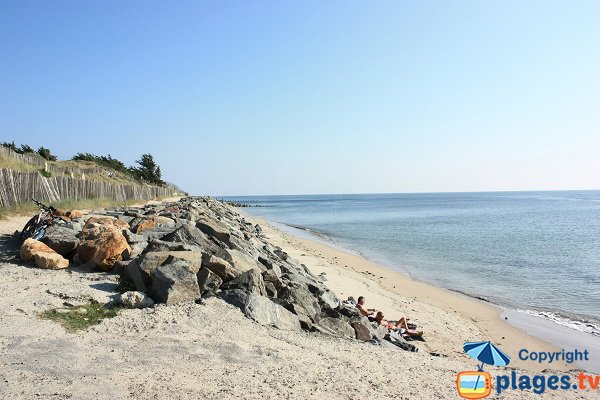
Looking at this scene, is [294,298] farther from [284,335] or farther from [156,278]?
[156,278]

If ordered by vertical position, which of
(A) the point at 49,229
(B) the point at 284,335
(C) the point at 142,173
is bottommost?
(B) the point at 284,335

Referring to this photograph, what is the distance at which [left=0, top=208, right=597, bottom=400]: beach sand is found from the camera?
4.14 metres

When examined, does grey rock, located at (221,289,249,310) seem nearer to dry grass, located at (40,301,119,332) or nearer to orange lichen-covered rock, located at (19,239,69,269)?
dry grass, located at (40,301,119,332)

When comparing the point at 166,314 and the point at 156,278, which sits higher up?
the point at 156,278

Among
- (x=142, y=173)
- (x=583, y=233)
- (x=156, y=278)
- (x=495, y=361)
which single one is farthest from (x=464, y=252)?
(x=142, y=173)

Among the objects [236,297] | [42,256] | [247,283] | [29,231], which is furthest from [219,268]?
[29,231]

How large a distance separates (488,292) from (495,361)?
8.88 meters

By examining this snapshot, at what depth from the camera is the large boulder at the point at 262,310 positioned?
627 centimetres

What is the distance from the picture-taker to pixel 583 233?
107 feet

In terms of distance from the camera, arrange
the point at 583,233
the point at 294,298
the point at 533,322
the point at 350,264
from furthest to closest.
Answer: the point at 583,233, the point at 350,264, the point at 533,322, the point at 294,298

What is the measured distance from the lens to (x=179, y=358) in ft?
15.7

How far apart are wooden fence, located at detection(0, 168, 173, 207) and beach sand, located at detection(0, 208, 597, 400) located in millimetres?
8317

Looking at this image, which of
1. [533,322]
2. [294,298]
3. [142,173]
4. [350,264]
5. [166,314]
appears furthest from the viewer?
[142,173]

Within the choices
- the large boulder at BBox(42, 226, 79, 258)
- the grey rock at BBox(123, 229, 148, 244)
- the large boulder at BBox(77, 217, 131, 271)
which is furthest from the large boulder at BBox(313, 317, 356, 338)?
the large boulder at BBox(42, 226, 79, 258)
